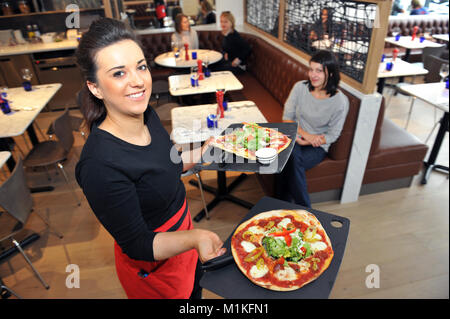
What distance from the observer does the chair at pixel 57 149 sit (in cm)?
259

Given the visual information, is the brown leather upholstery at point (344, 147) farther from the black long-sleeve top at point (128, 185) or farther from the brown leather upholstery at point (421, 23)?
the brown leather upholstery at point (421, 23)

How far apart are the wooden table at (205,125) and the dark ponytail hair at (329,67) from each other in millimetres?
527

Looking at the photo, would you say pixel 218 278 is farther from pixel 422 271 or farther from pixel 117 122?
pixel 422 271

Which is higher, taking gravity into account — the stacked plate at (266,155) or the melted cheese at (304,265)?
the stacked plate at (266,155)

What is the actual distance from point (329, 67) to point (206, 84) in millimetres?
1360

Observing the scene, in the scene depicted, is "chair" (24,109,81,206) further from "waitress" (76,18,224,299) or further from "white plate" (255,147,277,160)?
"white plate" (255,147,277,160)

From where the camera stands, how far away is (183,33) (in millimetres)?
4461

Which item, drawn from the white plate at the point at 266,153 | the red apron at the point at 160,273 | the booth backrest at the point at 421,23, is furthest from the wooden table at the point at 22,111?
the booth backrest at the point at 421,23

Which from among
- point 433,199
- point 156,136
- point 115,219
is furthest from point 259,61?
point 115,219

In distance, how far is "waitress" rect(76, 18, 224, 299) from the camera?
2.71ft

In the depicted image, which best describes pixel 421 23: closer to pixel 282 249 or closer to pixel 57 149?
pixel 57 149

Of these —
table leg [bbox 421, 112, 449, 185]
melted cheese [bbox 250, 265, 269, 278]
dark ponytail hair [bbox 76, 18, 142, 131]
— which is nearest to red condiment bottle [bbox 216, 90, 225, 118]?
dark ponytail hair [bbox 76, 18, 142, 131]

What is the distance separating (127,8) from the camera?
21.7 feet

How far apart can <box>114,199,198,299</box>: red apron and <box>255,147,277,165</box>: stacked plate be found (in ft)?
1.21
